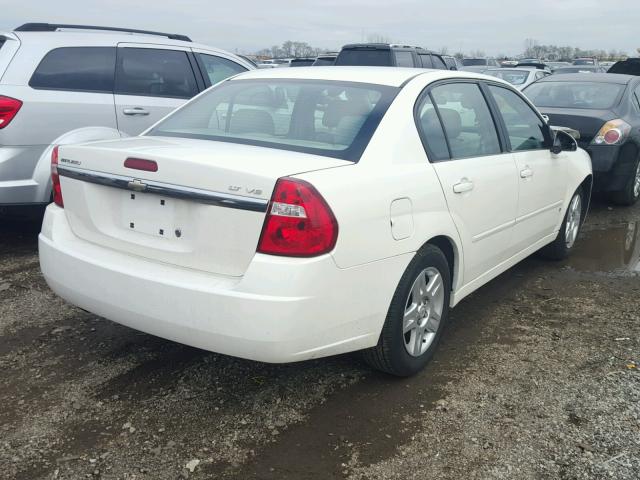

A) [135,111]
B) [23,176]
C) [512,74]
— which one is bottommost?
[23,176]

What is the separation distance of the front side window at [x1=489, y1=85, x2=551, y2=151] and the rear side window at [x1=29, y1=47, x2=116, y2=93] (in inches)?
133

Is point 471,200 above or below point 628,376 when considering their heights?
above

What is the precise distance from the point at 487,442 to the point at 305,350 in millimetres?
902

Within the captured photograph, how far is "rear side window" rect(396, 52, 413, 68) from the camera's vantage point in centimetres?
1165

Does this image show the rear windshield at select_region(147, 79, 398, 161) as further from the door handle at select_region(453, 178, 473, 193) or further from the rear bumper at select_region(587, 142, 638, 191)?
the rear bumper at select_region(587, 142, 638, 191)

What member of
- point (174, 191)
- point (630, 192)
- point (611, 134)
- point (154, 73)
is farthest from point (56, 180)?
point (630, 192)

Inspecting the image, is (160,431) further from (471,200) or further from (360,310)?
(471,200)

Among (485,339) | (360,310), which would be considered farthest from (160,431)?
(485,339)

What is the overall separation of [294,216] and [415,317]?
3.46 feet

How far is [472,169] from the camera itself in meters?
3.62

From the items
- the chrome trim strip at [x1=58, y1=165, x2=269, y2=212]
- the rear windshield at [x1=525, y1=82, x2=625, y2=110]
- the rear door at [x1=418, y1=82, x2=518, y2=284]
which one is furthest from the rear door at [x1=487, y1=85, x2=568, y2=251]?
the rear windshield at [x1=525, y1=82, x2=625, y2=110]

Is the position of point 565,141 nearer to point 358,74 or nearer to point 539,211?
point 539,211

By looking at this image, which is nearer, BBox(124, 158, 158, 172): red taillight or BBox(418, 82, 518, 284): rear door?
BBox(124, 158, 158, 172): red taillight

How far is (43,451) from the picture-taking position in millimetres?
2635
